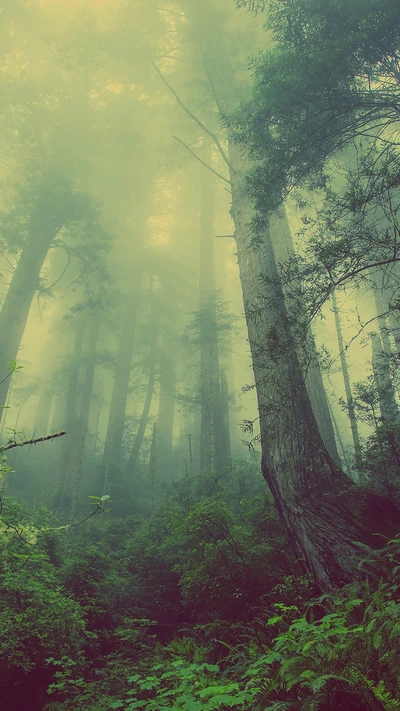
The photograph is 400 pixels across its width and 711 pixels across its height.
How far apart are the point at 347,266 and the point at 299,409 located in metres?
2.32

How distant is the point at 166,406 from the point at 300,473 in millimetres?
22469

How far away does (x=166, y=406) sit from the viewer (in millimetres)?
27234

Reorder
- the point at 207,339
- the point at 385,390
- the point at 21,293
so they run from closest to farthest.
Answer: the point at 385,390 < the point at 21,293 < the point at 207,339

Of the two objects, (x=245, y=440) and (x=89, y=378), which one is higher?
(x=89, y=378)

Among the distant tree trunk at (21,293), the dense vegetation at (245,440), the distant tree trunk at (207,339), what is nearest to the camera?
the dense vegetation at (245,440)

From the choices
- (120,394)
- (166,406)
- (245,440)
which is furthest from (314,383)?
(166,406)

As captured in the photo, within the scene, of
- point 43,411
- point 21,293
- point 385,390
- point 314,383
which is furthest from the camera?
point 43,411

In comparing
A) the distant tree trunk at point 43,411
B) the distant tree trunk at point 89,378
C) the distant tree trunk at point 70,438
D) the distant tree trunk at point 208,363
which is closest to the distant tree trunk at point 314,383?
the distant tree trunk at point 208,363

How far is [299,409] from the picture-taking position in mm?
5699

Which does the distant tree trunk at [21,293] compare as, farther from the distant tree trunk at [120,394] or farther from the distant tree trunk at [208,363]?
the distant tree trunk at [208,363]

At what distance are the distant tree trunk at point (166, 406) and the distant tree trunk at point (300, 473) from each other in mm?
18855

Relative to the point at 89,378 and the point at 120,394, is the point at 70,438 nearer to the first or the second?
the point at 120,394

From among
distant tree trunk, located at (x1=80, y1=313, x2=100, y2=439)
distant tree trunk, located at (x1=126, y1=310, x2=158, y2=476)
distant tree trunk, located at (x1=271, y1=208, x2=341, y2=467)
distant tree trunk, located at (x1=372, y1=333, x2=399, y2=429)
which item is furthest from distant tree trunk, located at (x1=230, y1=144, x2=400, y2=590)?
distant tree trunk, located at (x1=126, y1=310, x2=158, y2=476)

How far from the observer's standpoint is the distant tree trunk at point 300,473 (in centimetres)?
421
